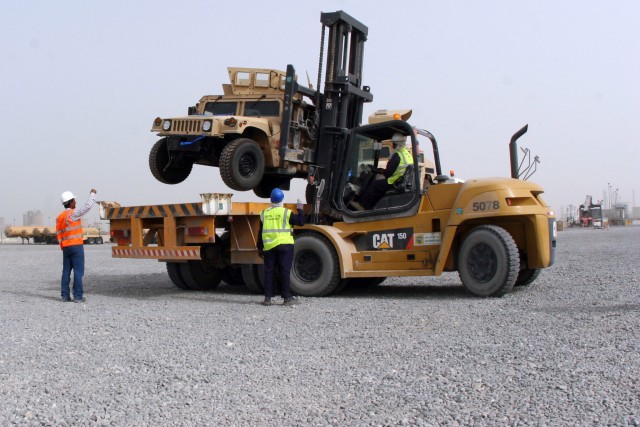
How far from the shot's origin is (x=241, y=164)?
10008 millimetres

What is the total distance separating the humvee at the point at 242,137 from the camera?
9.98 metres

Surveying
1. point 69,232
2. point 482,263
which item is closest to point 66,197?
point 69,232

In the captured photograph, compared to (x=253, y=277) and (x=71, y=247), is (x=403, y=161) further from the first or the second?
(x=71, y=247)

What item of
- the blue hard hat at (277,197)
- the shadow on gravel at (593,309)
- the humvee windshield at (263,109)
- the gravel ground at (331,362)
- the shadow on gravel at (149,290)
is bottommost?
the shadow on gravel at (149,290)

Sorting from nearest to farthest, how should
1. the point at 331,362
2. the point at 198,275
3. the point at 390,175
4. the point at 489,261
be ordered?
the point at 331,362 → the point at 489,261 → the point at 390,175 → the point at 198,275

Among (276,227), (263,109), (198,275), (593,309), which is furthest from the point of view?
(198,275)

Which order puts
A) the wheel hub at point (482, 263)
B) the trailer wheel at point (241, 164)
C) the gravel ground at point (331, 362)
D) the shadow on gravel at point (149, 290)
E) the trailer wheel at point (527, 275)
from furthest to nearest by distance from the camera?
the shadow on gravel at point (149, 290) < the trailer wheel at point (241, 164) < the trailer wheel at point (527, 275) < the wheel hub at point (482, 263) < the gravel ground at point (331, 362)

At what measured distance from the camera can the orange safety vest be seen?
9.48 metres

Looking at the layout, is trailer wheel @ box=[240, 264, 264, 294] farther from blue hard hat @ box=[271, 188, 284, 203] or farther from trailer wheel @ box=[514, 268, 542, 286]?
trailer wheel @ box=[514, 268, 542, 286]

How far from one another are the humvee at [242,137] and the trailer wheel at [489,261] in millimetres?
3107

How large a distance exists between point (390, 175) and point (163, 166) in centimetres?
409

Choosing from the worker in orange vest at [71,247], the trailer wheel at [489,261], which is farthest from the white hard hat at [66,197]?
the trailer wheel at [489,261]

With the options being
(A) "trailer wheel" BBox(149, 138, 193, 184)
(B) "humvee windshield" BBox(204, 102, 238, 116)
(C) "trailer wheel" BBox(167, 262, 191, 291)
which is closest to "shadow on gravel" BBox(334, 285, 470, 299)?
(C) "trailer wheel" BBox(167, 262, 191, 291)

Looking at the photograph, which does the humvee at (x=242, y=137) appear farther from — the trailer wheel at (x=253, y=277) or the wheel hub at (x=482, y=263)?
the wheel hub at (x=482, y=263)
